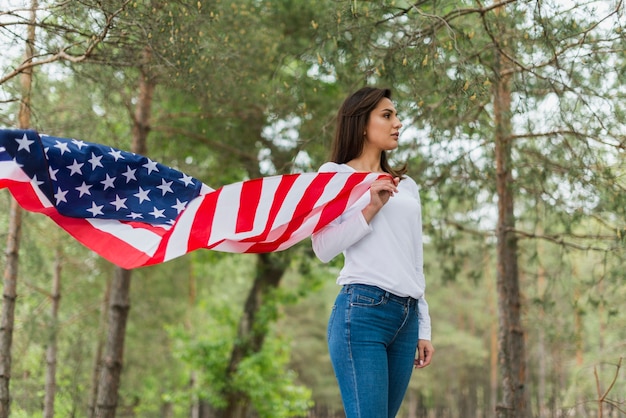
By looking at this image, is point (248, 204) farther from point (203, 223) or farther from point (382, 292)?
point (382, 292)

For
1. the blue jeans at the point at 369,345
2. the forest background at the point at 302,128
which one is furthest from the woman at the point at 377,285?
the forest background at the point at 302,128

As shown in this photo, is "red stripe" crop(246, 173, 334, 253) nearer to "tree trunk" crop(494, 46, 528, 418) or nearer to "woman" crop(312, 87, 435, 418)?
"woman" crop(312, 87, 435, 418)

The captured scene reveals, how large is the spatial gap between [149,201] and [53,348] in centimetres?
911

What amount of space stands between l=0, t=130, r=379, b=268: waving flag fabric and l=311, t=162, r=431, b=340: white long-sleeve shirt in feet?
0.57

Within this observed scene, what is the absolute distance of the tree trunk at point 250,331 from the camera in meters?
11.9

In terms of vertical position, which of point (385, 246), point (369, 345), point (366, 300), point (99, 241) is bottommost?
point (369, 345)

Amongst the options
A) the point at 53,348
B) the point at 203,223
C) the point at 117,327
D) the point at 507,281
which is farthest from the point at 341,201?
the point at 53,348

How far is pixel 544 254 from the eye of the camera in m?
19.0

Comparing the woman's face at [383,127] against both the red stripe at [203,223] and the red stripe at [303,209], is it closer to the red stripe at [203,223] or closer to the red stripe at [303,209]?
the red stripe at [303,209]

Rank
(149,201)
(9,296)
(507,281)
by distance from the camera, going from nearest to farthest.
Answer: (149,201) < (9,296) < (507,281)

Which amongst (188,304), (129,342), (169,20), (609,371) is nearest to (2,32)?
(169,20)

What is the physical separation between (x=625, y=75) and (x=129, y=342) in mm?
12856

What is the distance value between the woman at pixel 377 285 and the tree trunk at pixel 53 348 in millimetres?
8287

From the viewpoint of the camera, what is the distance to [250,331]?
1203cm
